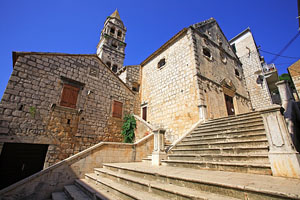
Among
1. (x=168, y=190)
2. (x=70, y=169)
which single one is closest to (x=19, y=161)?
(x=70, y=169)

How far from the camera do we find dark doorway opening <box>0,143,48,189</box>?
568 centimetres

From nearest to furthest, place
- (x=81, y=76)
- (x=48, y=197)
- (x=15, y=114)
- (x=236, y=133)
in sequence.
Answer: (x=48, y=197)
(x=236, y=133)
(x=15, y=114)
(x=81, y=76)

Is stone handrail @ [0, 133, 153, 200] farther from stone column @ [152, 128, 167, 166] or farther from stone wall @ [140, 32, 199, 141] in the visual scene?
stone wall @ [140, 32, 199, 141]

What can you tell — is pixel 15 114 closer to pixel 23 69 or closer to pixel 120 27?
pixel 23 69

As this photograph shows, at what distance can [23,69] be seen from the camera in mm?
6543

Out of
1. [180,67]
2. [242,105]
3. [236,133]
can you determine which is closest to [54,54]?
[180,67]

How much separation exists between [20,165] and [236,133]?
29.9ft

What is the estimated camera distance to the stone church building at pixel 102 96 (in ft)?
20.3

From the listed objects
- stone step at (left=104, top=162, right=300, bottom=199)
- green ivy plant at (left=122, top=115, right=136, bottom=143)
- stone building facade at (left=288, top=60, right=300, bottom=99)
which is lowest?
stone step at (left=104, top=162, right=300, bottom=199)

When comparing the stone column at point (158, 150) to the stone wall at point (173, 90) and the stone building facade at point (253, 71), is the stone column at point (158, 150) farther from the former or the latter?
the stone building facade at point (253, 71)

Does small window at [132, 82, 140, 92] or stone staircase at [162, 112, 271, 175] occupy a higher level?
small window at [132, 82, 140, 92]

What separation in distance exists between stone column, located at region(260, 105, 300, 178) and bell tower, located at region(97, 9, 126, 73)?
19911 mm

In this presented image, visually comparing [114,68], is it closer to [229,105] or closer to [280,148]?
[229,105]

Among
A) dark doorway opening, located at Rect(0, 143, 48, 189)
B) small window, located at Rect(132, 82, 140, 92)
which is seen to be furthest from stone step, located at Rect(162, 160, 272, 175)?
small window, located at Rect(132, 82, 140, 92)
